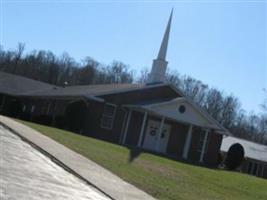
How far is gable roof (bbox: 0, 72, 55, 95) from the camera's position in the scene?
57.2 m

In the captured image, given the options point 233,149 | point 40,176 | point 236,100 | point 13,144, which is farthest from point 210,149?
point 236,100


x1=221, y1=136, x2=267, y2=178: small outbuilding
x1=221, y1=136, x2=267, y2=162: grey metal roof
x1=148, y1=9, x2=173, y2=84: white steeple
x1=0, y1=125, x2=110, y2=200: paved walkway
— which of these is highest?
x1=148, y1=9, x2=173, y2=84: white steeple

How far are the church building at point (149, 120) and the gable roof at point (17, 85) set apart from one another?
16746 millimetres

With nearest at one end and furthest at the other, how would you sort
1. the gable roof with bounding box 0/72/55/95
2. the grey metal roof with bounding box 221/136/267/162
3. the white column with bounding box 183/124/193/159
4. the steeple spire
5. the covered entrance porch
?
the covered entrance porch, the white column with bounding box 183/124/193/159, the steeple spire, the grey metal roof with bounding box 221/136/267/162, the gable roof with bounding box 0/72/55/95

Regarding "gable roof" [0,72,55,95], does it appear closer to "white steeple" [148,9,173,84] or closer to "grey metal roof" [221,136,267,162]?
"white steeple" [148,9,173,84]

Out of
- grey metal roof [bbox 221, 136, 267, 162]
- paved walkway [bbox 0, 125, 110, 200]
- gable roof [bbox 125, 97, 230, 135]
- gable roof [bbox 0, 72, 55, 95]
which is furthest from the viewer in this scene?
gable roof [bbox 0, 72, 55, 95]

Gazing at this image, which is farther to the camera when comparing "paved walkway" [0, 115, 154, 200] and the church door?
the church door

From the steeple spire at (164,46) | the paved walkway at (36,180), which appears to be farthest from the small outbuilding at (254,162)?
the paved walkway at (36,180)

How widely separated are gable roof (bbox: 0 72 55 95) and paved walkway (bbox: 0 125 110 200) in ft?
138

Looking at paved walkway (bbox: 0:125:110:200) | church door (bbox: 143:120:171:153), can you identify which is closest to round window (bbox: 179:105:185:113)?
church door (bbox: 143:120:171:153)

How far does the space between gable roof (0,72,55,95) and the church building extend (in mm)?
16746

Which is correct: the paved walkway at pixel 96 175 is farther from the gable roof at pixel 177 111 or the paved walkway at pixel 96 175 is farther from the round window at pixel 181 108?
the round window at pixel 181 108

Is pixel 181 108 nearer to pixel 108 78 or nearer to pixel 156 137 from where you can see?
pixel 156 137

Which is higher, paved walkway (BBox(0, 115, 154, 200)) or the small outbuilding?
the small outbuilding
